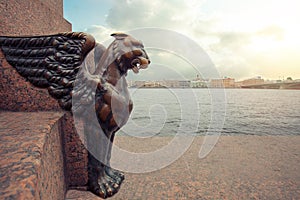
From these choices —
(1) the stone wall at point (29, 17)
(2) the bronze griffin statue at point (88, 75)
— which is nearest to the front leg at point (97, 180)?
(2) the bronze griffin statue at point (88, 75)

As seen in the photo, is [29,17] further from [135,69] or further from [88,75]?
[135,69]

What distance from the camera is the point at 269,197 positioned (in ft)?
8.11

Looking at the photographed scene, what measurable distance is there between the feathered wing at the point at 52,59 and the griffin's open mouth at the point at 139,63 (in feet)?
1.82

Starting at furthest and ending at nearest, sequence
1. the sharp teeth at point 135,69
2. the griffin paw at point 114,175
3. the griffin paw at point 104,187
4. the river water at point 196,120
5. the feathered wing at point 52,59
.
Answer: the river water at point 196,120
the griffin paw at point 114,175
the sharp teeth at point 135,69
the griffin paw at point 104,187
the feathered wing at point 52,59

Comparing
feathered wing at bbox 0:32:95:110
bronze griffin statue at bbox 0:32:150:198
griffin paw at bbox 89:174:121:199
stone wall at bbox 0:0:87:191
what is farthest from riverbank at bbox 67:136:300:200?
feathered wing at bbox 0:32:95:110

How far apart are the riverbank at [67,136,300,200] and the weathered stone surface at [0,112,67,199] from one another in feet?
1.90

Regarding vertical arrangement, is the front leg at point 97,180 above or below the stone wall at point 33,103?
below

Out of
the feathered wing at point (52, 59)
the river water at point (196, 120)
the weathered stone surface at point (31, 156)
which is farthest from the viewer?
the river water at point (196, 120)

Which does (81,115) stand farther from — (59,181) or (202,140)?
(202,140)

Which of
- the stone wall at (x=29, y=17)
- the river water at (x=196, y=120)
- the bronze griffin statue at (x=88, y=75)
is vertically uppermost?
the stone wall at (x=29, y=17)

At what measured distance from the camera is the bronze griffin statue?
196cm

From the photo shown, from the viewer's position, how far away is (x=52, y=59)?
196cm

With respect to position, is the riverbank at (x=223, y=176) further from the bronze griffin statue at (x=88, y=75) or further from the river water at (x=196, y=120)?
the river water at (x=196, y=120)

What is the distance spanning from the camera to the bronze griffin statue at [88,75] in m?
1.96
